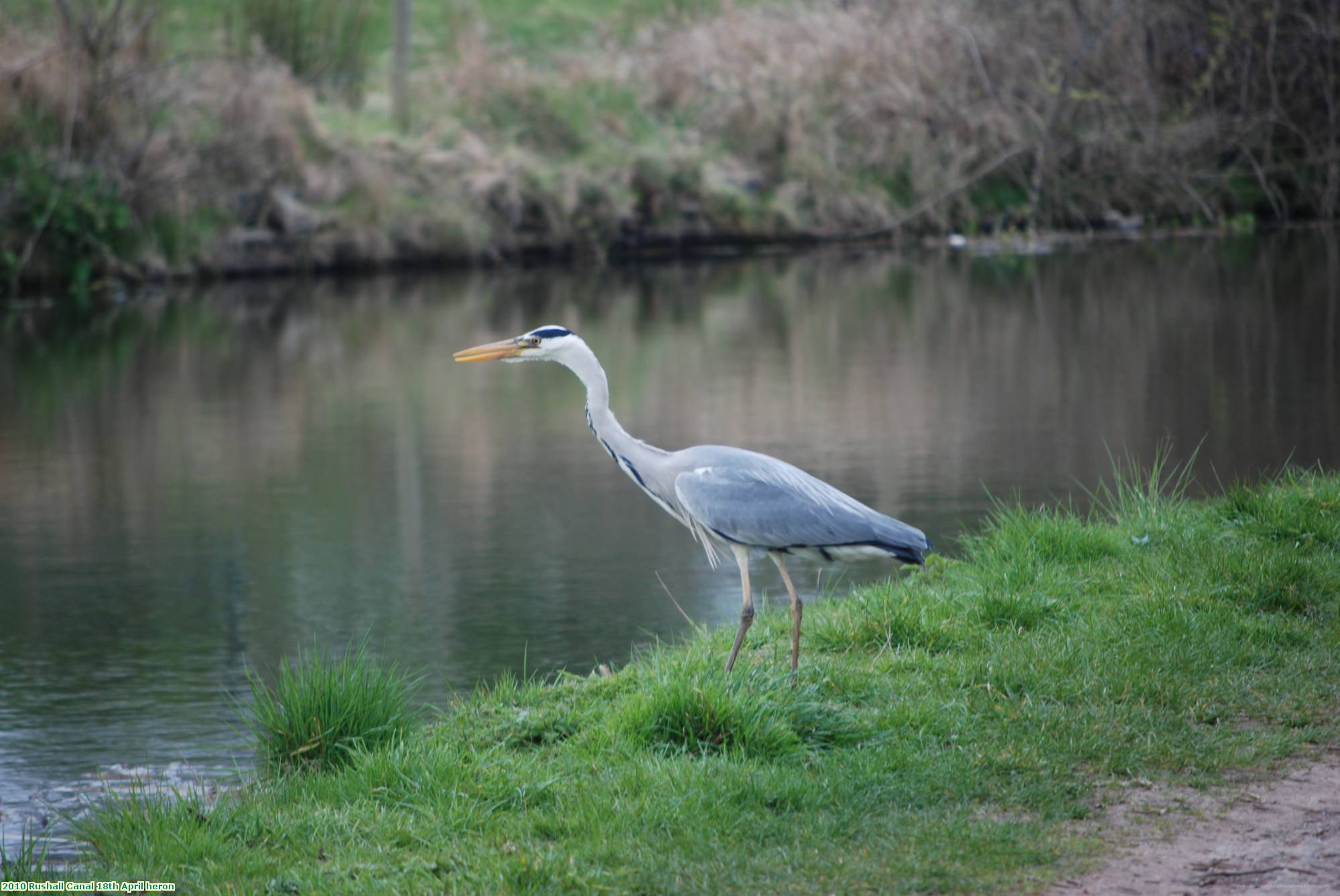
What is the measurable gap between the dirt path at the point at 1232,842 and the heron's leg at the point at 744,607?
171cm

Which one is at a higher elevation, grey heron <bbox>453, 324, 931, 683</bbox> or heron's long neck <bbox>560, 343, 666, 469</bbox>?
heron's long neck <bbox>560, 343, 666, 469</bbox>

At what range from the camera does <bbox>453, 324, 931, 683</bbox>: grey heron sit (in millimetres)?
6047

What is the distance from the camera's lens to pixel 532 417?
1583 centimetres

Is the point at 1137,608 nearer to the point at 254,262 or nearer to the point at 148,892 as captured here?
the point at 148,892

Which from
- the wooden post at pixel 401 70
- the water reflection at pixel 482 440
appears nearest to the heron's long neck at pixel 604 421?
the water reflection at pixel 482 440

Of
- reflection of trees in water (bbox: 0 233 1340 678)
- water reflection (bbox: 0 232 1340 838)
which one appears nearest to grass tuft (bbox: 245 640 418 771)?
water reflection (bbox: 0 232 1340 838)

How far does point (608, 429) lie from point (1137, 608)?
2.39 meters

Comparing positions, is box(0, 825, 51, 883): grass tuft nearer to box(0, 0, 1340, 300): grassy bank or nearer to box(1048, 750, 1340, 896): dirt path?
box(1048, 750, 1340, 896): dirt path

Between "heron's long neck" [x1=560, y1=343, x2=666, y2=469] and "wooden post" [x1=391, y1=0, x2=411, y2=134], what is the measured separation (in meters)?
25.2

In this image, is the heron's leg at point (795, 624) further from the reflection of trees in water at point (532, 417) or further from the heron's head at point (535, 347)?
the reflection of trees in water at point (532, 417)

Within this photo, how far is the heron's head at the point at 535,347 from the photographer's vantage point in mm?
6426

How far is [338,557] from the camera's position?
34.6 feet

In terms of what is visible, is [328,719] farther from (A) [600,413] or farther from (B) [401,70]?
(B) [401,70]

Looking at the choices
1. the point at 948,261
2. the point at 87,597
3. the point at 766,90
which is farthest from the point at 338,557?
the point at 766,90
